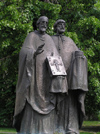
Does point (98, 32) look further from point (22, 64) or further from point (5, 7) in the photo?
point (22, 64)

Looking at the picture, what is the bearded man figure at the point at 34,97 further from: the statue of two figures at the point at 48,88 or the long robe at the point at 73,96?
the long robe at the point at 73,96

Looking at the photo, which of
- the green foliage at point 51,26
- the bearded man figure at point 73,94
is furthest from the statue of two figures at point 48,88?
the green foliage at point 51,26

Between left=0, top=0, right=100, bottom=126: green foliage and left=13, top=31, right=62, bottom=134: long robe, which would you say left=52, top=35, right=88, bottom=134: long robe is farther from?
left=0, top=0, right=100, bottom=126: green foliage

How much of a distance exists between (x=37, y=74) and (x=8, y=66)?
10.6 meters

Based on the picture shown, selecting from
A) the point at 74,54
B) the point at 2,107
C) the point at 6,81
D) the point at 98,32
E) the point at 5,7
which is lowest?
the point at 2,107

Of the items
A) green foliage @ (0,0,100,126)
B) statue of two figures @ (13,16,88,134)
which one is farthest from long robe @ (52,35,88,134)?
green foliage @ (0,0,100,126)

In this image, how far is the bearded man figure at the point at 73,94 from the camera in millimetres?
6449

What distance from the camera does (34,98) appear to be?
20.1 feet

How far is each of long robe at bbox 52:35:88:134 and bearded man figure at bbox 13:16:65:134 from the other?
0.32m

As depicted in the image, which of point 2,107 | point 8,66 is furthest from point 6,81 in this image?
point 8,66

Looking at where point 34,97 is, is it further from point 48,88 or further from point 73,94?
point 73,94

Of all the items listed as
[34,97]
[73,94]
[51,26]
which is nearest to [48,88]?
[34,97]

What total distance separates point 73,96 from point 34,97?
96 cm

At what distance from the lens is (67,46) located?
22.7ft
